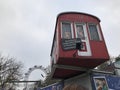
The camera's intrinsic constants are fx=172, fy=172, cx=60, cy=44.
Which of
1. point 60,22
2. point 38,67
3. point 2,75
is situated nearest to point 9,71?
point 2,75

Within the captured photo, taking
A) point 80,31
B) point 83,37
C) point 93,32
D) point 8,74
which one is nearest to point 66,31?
point 80,31

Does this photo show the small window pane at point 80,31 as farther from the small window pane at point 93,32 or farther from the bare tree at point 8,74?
the bare tree at point 8,74

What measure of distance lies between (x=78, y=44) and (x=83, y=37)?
874 mm

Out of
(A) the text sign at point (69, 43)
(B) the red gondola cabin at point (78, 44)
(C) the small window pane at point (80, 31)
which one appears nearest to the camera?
(B) the red gondola cabin at point (78, 44)

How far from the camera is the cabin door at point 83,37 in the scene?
924 cm

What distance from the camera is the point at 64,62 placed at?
366 inches

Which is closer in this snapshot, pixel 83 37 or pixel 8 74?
pixel 83 37

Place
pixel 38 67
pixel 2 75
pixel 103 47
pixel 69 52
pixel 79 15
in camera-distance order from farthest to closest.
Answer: pixel 38 67 → pixel 2 75 → pixel 79 15 → pixel 103 47 → pixel 69 52

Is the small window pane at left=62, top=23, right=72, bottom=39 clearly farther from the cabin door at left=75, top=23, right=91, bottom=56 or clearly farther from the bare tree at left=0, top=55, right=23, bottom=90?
the bare tree at left=0, top=55, right=23, bottom=90

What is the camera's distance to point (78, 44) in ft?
30.1

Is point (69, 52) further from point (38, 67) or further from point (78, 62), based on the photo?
point (38, 67)

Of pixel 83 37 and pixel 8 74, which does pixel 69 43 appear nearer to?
pixel 83 37

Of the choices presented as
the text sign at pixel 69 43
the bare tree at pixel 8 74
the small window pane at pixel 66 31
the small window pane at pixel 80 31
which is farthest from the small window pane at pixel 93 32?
the bare tree at pixel 8 74

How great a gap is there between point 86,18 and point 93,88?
13.6 feet
